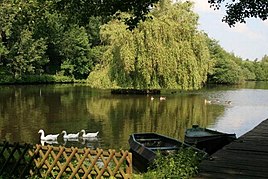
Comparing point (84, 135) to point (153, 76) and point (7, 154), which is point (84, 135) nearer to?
point (7, 154)

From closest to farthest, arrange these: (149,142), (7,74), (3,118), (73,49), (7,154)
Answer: (7,154)
(149,142)
(3,118)
(7,74)
(73,49)

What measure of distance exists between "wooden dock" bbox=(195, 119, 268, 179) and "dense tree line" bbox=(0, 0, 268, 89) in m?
3.77

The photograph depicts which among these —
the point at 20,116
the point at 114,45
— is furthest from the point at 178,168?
the point at 114,45

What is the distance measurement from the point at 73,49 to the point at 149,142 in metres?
47.0

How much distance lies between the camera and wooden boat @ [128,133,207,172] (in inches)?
473

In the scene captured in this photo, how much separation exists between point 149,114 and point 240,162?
1877 cm

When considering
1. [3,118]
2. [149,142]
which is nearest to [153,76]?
[3,118]

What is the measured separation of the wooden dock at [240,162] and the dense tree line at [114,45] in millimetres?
3774

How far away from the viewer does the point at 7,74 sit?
178 feet

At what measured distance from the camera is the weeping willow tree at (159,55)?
113ft

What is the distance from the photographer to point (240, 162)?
737cm

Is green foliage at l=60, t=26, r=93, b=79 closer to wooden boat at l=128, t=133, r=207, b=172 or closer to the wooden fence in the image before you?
wooden boat at l=128, t=133, r=207, b=172

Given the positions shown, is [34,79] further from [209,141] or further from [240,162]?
[240,162]

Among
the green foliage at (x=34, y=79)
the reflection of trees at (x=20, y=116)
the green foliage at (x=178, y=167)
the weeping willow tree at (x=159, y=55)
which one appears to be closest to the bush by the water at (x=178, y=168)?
the green foliage at (x=178, y=167)
